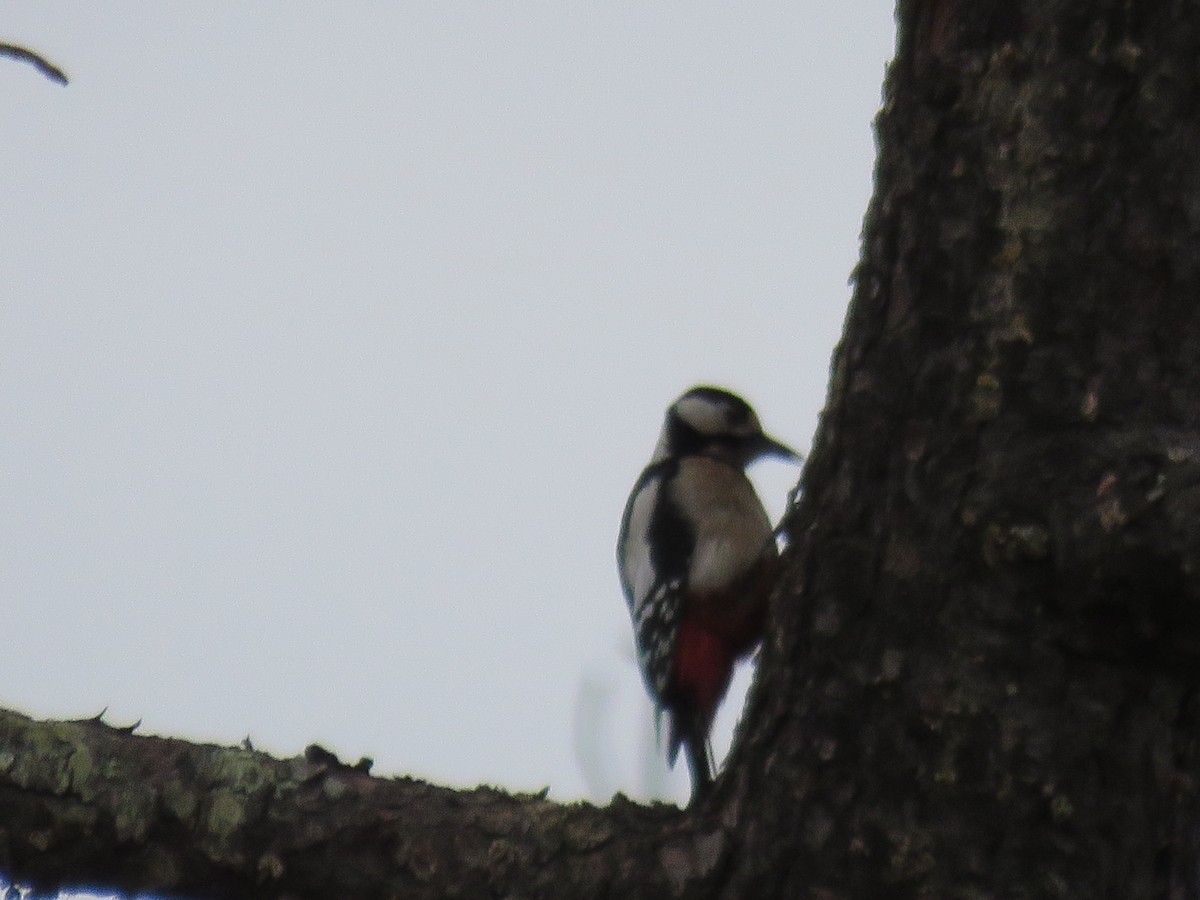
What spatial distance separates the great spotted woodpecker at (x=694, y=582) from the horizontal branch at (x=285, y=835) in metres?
1.17

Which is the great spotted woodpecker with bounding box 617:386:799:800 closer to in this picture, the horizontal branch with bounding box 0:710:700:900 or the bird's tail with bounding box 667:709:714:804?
the bird's tail with bounding box 667:709:714:804

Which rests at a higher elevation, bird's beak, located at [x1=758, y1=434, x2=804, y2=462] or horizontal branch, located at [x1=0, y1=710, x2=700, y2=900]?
bird's beak, located at [x1=758, y1=434, x2=804, y2=462]

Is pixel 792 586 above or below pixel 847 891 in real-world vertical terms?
above

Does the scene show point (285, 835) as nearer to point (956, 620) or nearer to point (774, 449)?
point (956, 620)

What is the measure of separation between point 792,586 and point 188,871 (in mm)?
901

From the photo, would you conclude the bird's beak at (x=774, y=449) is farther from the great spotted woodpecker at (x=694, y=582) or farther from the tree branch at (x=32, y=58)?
the tree branch at (x=32, y=58)

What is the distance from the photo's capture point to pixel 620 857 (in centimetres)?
196

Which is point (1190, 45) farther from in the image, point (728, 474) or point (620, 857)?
point (728, 474)

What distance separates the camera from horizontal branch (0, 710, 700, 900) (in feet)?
6.43

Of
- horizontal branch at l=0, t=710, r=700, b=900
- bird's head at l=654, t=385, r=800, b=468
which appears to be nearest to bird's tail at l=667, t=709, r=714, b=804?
bird's head at l=654, t=385, r=800, b=468

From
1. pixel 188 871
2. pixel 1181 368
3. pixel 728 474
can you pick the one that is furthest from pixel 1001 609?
pixel 728 474

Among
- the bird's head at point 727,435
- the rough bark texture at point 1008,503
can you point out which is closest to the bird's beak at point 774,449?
the bird's head at point 727,435

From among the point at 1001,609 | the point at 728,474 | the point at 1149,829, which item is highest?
the point at 728,474

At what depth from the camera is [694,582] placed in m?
3.49
